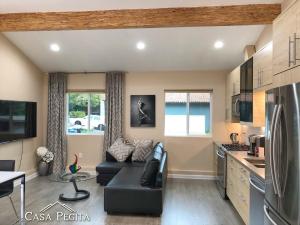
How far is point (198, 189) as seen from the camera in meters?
5.45

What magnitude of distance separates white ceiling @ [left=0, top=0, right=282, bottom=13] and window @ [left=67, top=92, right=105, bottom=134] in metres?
3.00

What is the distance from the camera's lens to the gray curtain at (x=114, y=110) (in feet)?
21.2

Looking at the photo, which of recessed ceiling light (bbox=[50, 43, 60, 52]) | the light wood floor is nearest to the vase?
the light wood floor

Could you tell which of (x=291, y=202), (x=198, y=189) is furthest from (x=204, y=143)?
(x=291, y=202)

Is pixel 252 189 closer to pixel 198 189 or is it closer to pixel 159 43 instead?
pixel 198 189

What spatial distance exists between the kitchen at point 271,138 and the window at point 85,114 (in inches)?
128

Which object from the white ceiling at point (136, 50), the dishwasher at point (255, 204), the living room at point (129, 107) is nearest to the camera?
the dishwasher at point (255, 204)

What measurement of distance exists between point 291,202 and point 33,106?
18.5ft

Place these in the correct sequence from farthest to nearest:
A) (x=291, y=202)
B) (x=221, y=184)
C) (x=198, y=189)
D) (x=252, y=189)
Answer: (x=198, y=189) < (x=221, y=184) < (x=252, y=189) < (x=291, y=202)

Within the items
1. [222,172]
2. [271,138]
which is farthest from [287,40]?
[222,172]

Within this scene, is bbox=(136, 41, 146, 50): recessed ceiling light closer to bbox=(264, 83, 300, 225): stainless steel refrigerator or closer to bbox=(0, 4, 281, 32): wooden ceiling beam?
bbox=(0, 4, 281, 32): wooden ceiling beam

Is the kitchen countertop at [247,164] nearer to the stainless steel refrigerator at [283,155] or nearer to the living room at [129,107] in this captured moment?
the living room at [129,107]

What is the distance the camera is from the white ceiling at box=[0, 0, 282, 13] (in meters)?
3.79

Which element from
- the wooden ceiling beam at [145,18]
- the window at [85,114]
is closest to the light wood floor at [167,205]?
the window at [85,114]
